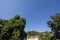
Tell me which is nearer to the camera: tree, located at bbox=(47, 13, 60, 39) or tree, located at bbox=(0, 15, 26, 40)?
tree, located at bbox=(47, 13, 60, 39)

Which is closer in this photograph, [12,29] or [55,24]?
[55,24]

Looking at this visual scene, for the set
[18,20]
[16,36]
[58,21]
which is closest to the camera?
[58,21]

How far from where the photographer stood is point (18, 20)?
34625 millimetres

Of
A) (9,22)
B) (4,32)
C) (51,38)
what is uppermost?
(9,22)

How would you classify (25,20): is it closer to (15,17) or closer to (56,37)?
(15,17)

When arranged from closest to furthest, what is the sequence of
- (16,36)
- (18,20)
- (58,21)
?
(58,21) < (16,36) < (18,20)

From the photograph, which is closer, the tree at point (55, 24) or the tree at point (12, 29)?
the tree at point (55, 24)

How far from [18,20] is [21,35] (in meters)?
3.70

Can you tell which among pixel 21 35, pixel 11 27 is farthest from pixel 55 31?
pixel 11 27

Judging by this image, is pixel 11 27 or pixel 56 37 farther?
pixel 11 27

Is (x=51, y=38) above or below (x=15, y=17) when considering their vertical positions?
below

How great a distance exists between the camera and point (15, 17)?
35.4 meters

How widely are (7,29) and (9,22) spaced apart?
190 centimetres

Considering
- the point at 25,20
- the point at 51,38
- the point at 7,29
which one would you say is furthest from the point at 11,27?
the point at 51,38
